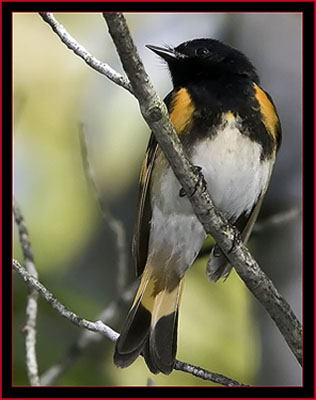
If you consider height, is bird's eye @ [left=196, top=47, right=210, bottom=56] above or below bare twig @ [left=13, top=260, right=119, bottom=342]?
above

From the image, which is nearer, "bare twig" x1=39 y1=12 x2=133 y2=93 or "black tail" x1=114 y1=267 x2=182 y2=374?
"bare twig" x1=39 y1=12 x2=133 y2=93

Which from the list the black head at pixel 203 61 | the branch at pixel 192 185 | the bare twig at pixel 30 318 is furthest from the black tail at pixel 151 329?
the black head at pixel 203 61

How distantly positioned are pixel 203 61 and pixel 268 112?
Result: 1.69 ft

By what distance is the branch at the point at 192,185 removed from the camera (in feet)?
7.49

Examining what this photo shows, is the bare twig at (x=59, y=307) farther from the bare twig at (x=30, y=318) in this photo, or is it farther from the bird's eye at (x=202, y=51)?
the bird's eye at (x=202, y=51)

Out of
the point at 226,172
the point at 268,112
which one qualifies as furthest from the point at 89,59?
the point at 268,112

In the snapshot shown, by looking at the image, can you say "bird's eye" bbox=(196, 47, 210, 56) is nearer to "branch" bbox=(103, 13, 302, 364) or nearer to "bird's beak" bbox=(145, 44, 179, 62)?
"bird's beak" bbox=(145, 44, 179, 62)

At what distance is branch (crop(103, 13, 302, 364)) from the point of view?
89.9 inches

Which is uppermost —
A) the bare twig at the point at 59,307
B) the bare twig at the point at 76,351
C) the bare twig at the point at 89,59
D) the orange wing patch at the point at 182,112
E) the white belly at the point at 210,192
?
the bare twig at the point at 89,59

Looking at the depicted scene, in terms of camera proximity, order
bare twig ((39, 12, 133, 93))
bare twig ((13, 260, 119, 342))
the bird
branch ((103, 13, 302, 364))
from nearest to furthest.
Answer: branch ((103, 13, 302, 364)) → bare twig ((39, 12, 133, 93)) → bare twig ((13, 260, 119, 342)) → the bird

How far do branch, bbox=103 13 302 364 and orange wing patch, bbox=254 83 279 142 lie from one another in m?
0.82

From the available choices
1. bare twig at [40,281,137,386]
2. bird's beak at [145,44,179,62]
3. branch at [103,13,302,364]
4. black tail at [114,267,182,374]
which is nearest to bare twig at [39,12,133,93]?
branch at [103,13,302,364]

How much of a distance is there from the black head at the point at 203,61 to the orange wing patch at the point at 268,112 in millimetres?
234

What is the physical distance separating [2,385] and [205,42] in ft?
6.77
